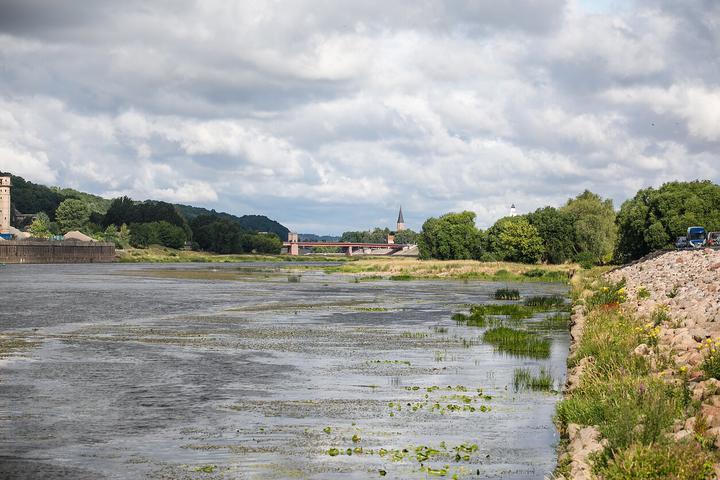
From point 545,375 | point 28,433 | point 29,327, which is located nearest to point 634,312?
point 545,375

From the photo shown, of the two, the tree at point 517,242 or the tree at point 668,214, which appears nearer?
the tree at point 668,214

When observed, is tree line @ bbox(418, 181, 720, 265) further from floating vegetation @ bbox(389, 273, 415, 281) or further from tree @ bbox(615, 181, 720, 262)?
floating vegetation @ bbox(389, 273, 415, 281)

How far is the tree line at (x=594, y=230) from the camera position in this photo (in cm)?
11450

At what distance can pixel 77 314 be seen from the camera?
5744 cm

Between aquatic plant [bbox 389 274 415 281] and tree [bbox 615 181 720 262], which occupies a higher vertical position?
tree [bbox 615 181 720 262]

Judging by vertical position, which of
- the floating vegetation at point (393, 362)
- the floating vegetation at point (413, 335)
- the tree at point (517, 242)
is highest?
the tree at point (517, 242)

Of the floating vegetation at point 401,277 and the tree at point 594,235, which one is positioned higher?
the tree at point 594,235

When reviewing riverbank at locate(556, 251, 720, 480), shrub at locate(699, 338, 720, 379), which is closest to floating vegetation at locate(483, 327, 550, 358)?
riverbank at locate(556, 251, 720, 480)

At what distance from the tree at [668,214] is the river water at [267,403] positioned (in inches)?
2924

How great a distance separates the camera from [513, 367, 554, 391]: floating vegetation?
1109 inches

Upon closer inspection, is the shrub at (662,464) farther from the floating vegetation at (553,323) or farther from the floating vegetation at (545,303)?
the floating vegetation at (545,303)

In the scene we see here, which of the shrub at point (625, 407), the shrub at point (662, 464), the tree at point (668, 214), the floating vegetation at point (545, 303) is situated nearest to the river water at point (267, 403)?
the shrub at point (625, 407)

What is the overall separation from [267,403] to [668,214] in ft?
330

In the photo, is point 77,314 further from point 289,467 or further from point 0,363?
point 289,467
